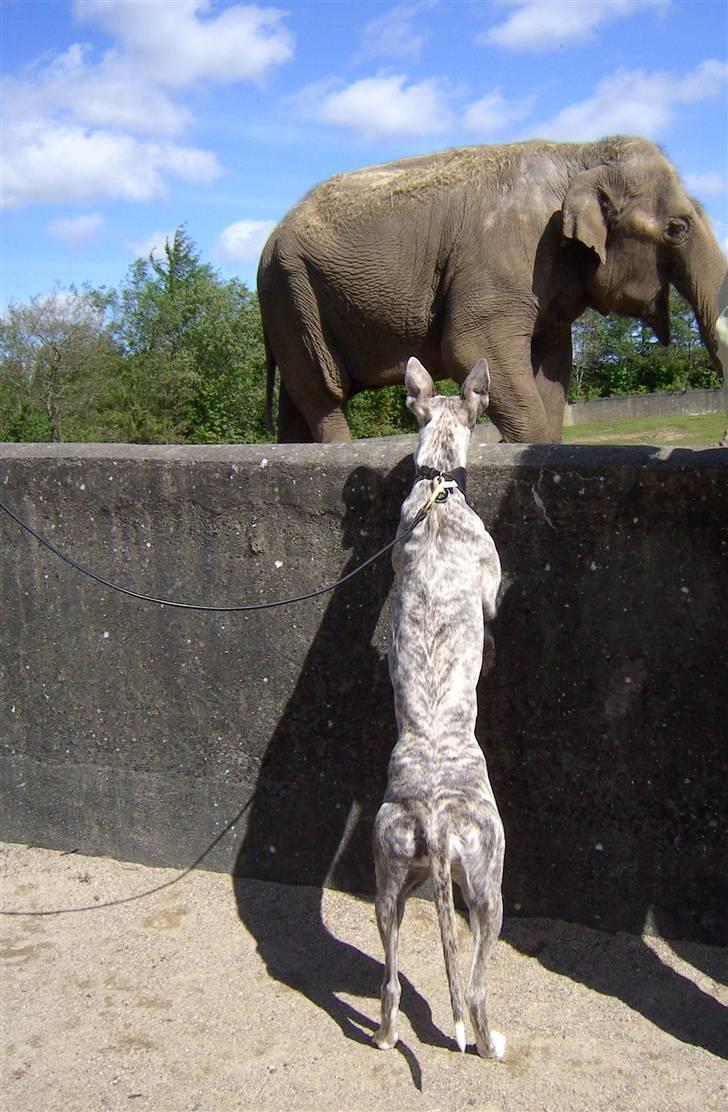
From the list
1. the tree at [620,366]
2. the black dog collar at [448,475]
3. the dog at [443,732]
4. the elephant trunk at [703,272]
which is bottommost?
the dog at [443,732]

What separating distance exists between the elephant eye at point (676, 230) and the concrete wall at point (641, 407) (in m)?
29.9

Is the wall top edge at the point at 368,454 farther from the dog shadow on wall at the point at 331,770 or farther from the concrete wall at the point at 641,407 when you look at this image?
the concrete wall at the point at 641,407

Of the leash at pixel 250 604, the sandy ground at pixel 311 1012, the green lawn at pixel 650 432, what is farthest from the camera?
the green lawn at pixel 650 432

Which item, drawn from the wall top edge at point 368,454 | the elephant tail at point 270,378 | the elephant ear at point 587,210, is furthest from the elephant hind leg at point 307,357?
the wall top edge at point 368,454

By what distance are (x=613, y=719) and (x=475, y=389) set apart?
1306 mm

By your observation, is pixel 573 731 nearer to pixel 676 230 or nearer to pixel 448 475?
pixel 448 475

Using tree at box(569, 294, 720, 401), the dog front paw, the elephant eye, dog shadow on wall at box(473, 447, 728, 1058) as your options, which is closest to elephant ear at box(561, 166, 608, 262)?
the elephant eye

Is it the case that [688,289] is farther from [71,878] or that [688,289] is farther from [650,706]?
[71,878]

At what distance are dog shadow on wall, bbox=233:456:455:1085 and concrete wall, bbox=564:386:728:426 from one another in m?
31.9

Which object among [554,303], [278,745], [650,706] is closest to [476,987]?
[650,706]

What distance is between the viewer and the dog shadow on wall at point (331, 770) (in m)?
4.24

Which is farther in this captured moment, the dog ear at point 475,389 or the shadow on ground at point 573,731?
the dog ear at point 475,389

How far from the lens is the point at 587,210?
569 centimetres

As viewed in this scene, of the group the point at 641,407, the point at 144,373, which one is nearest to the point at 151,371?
the point at 144,373
